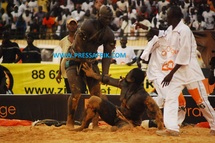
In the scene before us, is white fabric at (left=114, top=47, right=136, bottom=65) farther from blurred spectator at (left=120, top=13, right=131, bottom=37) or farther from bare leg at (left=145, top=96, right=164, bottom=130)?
bare leg at (left=145, top=96, right=164, bottom=130)

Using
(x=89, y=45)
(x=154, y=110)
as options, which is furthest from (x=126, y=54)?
(x=154, y=110)

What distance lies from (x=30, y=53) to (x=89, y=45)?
7375mm

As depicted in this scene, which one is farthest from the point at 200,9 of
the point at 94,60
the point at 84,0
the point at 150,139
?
the point at 150,139

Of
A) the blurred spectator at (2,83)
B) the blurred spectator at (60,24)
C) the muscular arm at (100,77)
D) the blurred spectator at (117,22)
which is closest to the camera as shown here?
the muscular arm at (100,77)

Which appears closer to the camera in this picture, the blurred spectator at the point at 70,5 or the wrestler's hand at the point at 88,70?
the wrestler's hand at the point at 88,70

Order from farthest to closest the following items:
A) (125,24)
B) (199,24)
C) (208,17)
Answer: (125,24)
(208,17)
(199,24)

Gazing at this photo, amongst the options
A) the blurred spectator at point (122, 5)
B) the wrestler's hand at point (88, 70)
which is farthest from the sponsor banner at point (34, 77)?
the blurred spectator at point (122, 5)

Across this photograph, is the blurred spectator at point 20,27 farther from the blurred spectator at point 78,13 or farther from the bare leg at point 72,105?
the bare leg at point 72,105

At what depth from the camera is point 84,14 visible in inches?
1045

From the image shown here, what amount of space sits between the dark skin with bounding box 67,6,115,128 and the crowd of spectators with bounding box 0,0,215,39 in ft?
36.8

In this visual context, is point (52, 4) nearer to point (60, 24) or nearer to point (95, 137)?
point (60, 24)

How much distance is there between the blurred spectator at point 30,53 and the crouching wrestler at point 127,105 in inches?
297

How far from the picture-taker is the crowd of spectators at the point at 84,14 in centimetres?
2441

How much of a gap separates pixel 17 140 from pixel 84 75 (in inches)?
87.7
